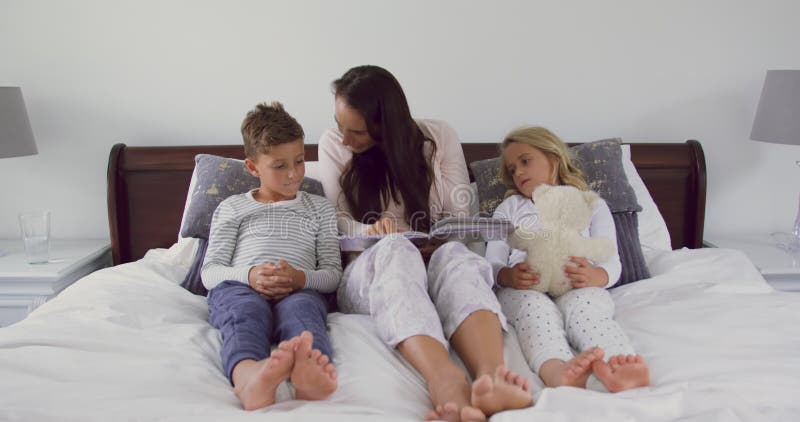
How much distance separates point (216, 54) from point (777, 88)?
1993mm

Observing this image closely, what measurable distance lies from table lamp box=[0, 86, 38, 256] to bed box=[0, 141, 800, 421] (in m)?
0.67

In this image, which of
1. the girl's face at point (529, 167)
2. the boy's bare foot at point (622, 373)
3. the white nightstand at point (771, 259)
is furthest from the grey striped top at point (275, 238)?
the white nightstand at point (771, 259)

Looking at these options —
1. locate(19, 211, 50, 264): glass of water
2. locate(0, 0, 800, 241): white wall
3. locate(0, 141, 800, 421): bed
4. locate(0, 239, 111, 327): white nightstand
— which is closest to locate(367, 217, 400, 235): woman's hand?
locate(0, 141, 800, 421): bed

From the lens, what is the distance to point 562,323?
129 centimetres

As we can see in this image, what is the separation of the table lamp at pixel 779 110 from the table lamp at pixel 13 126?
255 centimetres

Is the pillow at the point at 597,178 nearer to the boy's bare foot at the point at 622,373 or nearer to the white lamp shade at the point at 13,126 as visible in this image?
the boy's bare foot at the point at 622,373

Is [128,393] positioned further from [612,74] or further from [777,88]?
[777,88]

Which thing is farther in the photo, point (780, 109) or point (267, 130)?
point (780, 109)

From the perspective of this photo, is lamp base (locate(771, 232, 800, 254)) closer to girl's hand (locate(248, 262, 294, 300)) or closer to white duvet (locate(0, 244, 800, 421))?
white duvet (locate(0, 244, 800, 421))

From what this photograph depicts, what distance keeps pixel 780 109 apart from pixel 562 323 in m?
1.30

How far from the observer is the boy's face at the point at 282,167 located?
149 centimetres

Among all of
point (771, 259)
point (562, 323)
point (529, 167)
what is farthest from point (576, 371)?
point (771, 259)

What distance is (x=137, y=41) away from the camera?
7.13 feet

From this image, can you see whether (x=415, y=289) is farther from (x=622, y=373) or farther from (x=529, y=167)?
(x=529, y=167)
